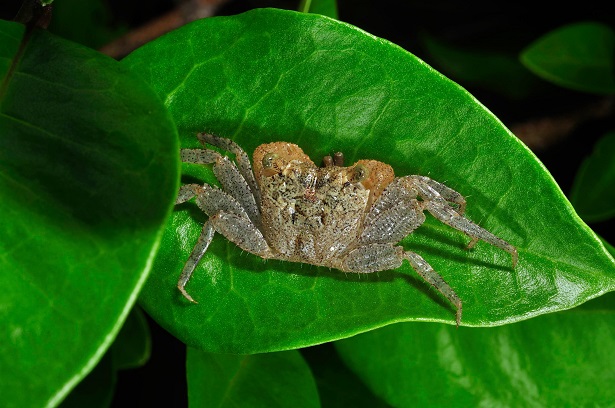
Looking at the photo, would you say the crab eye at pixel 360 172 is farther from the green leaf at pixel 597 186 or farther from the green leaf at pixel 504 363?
the green leaf at pixel 597 186

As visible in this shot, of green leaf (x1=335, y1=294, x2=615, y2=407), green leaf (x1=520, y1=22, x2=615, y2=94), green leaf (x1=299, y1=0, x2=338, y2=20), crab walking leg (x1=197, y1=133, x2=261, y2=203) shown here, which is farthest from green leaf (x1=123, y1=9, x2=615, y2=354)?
green leaf (x1=520, y1=22, x2=615, y2=94)

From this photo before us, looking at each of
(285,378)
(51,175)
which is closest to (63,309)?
(51,175)

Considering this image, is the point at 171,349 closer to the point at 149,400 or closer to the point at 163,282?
the point at 149,400

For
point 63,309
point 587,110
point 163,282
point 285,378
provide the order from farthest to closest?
1. point 587,110
2. point 285,378
3. point 163,282
4. point 63,309

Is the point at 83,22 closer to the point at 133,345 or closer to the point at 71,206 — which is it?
the point at 133,345

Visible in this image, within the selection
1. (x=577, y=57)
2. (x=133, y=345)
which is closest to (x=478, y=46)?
(x=577, y=57)

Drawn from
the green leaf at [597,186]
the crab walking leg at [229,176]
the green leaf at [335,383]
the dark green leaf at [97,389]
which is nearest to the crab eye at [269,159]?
the crab walking leg at [229,176]
